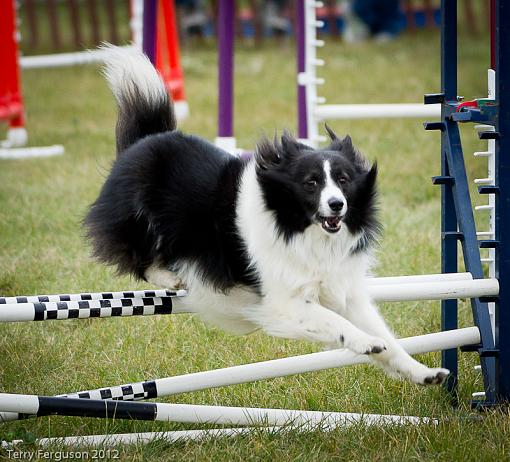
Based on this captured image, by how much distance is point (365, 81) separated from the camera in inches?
472

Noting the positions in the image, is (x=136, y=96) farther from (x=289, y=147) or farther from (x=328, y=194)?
(x=328, y=194)

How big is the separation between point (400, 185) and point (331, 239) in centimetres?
421

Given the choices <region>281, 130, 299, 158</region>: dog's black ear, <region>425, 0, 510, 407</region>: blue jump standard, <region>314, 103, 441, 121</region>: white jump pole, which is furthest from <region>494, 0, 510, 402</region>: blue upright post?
<region>314, 103, 441, 121</region>: white jump pole

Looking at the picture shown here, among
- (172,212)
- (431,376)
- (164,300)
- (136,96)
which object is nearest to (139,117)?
(136,96)

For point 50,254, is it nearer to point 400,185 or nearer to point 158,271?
point 158,271

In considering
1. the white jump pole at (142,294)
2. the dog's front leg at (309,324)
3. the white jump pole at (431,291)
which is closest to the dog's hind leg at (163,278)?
the white jump pole at (142,294)

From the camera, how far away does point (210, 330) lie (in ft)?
14.7

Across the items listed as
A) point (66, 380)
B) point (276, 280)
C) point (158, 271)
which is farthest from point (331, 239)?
point (66, 380)

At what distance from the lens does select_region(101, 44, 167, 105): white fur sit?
12.6 feet

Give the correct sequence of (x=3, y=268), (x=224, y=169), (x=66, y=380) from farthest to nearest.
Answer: (x=3, y=268)
(x=66, y=380)
(x=224, y=169)

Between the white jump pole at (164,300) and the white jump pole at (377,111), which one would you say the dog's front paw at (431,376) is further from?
the white jump pole at (377,111)

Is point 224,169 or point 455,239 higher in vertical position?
point 224,169

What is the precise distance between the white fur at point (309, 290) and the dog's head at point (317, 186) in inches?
1.5

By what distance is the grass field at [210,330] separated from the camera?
124 inches
